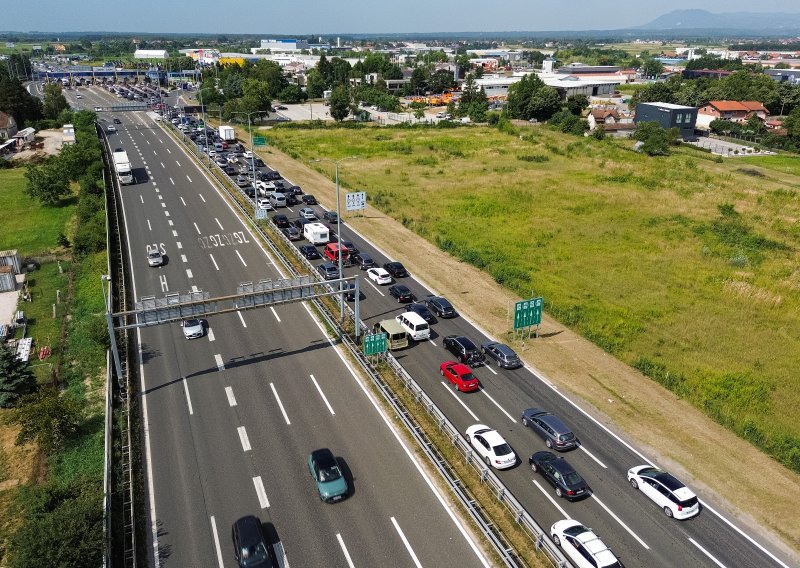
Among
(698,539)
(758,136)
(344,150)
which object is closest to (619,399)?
(698,539)

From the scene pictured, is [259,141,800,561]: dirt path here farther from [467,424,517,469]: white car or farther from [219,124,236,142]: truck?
[219,124,236,142]: truck

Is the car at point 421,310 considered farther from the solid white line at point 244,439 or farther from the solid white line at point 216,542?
the solid white line at point 216,542

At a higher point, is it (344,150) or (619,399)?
(344,150)

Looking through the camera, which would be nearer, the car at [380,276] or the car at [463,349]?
the car at [463,349]

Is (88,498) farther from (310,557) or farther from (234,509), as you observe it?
(310,557)

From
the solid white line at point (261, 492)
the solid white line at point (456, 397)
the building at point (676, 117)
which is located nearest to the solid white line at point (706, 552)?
the solid white line at point (456, 397)

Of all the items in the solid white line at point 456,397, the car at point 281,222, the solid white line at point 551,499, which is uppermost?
the car at point 281,222
